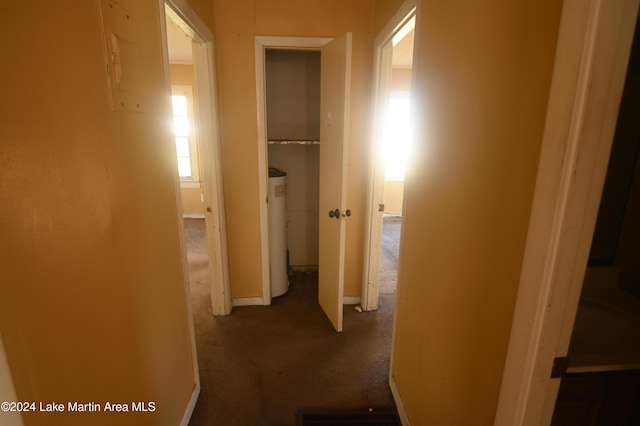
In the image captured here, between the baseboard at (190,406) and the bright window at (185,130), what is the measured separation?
397 cm

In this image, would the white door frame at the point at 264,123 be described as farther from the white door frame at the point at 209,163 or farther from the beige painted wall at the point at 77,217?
the beige painted wall at the point at 77,217

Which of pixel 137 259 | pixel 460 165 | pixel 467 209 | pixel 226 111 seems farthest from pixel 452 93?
pixel 226 111

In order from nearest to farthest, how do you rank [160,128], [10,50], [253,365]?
[10,50], [160,128], [253,365]

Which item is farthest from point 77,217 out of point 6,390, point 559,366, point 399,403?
point 399,403

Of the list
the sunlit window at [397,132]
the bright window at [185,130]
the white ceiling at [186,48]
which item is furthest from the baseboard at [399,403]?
the bright window at [185,130]

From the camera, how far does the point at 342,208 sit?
6.95 ft

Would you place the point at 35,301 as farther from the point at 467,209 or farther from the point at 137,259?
the point at 467,209

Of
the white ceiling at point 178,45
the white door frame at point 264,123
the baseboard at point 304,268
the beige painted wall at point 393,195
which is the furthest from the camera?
the beige painted wall at point 393,195

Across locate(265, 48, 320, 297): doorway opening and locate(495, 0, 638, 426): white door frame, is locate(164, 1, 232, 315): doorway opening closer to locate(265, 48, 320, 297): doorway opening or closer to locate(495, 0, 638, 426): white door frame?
locate(265, 48, 320, 297): doorway opening

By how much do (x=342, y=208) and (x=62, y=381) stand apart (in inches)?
65.4

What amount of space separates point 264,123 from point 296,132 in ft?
2.56

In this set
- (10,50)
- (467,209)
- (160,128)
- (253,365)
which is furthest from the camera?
(253,365)

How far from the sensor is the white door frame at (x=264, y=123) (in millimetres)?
2295

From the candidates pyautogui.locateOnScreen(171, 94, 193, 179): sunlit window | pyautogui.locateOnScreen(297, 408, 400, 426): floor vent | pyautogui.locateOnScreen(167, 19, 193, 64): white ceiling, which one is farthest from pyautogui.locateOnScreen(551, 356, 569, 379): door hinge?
pyautogui.locateOnScreen(171, 94, 193, 179): sunlit window
